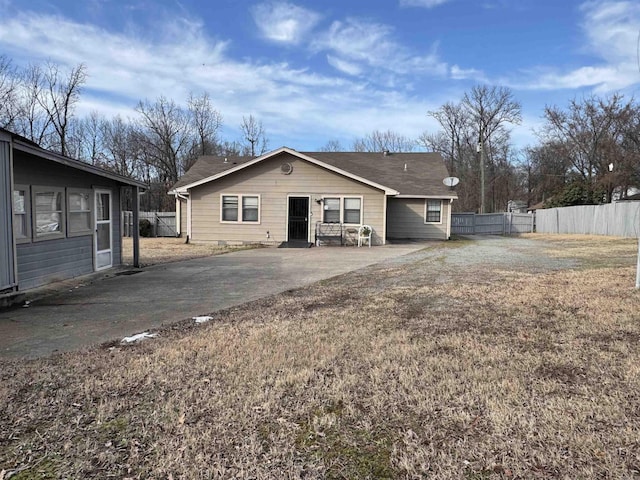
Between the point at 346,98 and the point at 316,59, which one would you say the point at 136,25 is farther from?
the point at 346,98

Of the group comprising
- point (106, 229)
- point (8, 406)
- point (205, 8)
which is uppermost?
point (205, 8)

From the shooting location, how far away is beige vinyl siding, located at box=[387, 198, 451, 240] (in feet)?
64.6

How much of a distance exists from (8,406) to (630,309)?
681cm

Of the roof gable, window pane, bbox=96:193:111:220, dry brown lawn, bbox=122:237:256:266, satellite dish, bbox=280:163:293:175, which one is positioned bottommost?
dry brown lawn, bbox=122:237:256:266

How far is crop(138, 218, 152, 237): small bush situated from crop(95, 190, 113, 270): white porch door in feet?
45.4

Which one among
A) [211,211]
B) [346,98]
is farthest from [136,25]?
[346,98]

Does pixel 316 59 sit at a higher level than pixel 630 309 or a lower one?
higher

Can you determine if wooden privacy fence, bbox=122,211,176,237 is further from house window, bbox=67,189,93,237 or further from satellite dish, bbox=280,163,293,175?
house window, bbox=67,189,93,237

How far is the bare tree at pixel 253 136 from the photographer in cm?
3941

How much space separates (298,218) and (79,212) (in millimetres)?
9729

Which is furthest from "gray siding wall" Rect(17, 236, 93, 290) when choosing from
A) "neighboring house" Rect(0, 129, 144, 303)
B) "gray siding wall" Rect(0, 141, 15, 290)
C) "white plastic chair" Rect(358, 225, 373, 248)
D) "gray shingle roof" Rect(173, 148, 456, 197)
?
"gray shingle roof" Rect(173, 148, 456, 197)

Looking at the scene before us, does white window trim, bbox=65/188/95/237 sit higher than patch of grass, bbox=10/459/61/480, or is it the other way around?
white window trim, bbox=65/188/95/237

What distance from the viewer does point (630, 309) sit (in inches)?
219

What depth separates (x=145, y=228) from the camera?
77.6 feet
